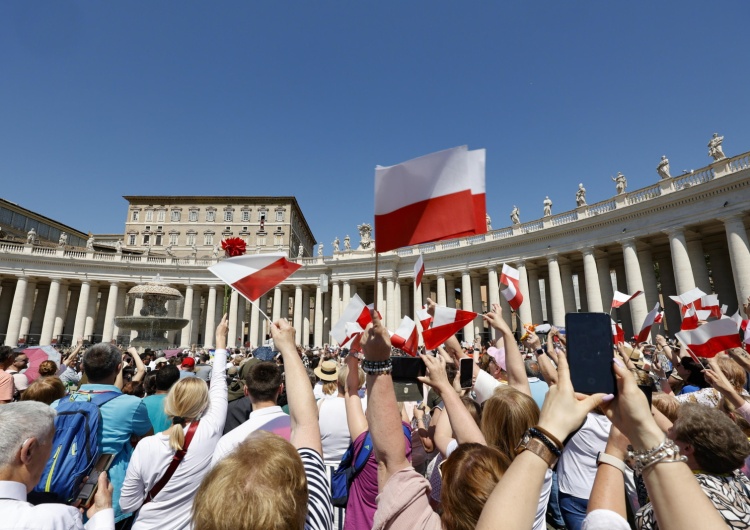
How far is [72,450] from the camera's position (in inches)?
128

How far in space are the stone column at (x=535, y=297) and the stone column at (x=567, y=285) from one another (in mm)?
2482

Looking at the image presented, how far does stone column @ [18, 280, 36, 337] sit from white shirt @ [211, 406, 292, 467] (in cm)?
5374

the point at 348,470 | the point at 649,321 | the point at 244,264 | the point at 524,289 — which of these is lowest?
the point at 348,470

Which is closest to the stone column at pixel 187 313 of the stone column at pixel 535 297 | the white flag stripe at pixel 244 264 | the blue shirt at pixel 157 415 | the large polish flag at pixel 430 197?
the stone column at pixel 535 297

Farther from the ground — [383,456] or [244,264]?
[244,264]

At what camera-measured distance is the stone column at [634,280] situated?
1092 inches

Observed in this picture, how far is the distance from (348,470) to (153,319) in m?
25.4

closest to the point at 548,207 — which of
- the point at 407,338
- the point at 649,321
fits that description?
the point at 649,321

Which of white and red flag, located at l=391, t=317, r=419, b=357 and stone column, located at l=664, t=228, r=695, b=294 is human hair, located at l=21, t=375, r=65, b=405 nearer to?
white and red flag, located at l=391, t=317, r=419, b=357

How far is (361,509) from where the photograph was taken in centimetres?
354

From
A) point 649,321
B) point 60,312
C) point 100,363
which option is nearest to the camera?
point 100,363

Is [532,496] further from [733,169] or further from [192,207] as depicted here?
[192,207]

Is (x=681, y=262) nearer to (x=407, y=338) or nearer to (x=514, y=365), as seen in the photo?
(x=407, y=338)

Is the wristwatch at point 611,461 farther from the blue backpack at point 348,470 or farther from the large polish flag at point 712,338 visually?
the large polish flag at point 712,338
